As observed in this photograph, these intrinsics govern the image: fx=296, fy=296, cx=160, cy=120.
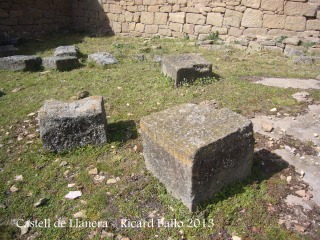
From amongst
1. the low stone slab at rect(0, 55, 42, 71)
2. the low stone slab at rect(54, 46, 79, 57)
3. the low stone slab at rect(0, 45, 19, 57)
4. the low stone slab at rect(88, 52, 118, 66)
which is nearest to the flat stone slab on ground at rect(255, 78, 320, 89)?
the low stone slab at rect(88, 52, 118, 66)

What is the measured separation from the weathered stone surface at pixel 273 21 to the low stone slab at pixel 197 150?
20.4 feet

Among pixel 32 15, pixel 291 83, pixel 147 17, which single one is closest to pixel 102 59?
pixel 147 17

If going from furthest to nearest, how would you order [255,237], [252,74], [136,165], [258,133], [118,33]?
[118,33] → [252,74] → [258,133] → [136,165] → [255,237]

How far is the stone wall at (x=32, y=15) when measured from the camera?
33.7 feet

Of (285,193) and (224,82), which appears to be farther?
(224,82)

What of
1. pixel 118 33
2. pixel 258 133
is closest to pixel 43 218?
pixel 258 133

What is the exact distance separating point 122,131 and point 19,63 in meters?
4.12

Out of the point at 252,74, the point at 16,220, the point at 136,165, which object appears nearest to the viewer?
the point at 16,220

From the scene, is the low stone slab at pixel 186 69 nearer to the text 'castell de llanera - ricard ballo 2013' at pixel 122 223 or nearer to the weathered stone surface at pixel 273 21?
the text 'castell de llanera - ricard ballo 2013' at pixel 122 223

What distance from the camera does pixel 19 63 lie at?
695cm

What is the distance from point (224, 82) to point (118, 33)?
6542 mm

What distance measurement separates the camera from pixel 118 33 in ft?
36.9

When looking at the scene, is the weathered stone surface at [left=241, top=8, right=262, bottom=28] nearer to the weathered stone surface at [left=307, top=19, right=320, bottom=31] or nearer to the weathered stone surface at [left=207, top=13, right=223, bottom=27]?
the weathered stone surface at [left=207, top=13, right=223, bottom=27]

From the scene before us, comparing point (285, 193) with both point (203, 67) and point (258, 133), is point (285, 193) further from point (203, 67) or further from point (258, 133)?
point (203, 67)
